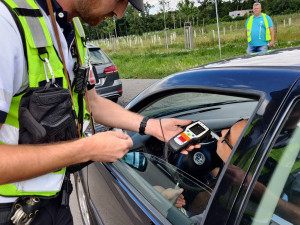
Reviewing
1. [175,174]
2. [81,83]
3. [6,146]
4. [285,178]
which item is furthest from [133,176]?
[285,178]

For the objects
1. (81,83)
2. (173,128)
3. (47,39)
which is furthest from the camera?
(173,128)

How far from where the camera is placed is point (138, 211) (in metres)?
1.31

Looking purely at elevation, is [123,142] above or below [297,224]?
above

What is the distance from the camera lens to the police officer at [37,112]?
1.01m

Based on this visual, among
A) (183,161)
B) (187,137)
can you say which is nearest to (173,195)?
(187,137)

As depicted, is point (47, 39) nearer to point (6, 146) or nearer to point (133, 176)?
point (6, 146)

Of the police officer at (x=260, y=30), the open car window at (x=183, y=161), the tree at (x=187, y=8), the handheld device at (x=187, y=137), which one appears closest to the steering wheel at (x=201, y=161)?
the open car window at (x=183, y=161)

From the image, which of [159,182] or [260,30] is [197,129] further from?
[260,30]

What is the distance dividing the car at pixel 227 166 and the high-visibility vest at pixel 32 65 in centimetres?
44

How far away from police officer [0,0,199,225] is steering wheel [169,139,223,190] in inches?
23.5

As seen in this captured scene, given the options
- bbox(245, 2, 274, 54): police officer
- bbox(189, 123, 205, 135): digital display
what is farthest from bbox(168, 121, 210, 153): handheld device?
bbox(245, 2, 274, 54): police officer

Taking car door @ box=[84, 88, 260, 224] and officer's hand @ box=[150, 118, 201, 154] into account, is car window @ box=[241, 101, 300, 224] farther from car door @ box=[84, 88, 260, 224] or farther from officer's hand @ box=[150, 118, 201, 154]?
officer's hand @ box=[150, 118, 201, 154]

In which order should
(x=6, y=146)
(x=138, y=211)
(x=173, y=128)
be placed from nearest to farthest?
(x=6, y=146)
(x=138, y=211)
(x=173, y=128)

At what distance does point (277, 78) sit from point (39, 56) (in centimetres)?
81
